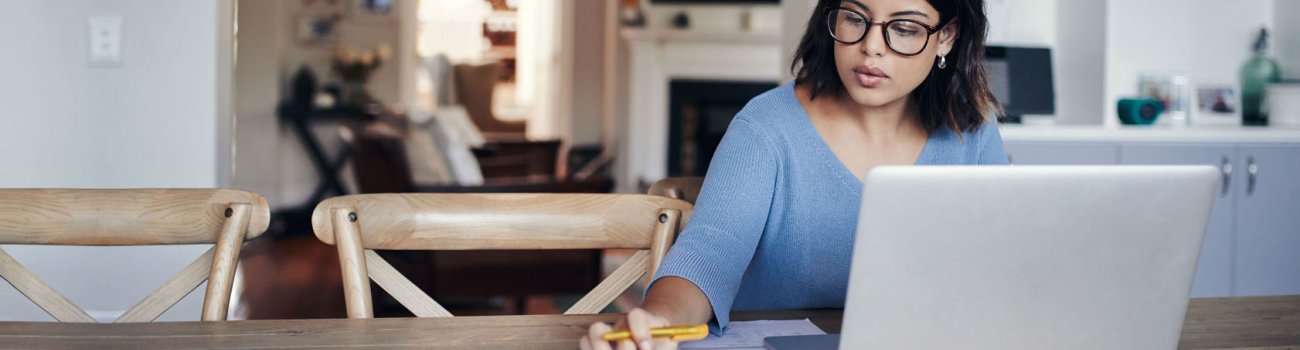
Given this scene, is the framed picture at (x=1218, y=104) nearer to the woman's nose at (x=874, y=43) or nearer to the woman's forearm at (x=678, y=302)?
the woman's nose at (x=874, y=43)

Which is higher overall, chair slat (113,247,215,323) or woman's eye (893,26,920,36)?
woman's eye (893,26,920,36)

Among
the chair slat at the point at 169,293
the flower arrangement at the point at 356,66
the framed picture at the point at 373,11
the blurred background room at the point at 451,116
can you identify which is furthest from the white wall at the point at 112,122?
the framed picture at the point at 373,11

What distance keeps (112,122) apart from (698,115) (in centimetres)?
429

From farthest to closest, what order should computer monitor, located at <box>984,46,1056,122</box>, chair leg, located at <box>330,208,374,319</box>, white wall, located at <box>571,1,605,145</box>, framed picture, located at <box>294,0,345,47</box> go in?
white wall, located at <box>571,1,605,145</box> < framed picture, located at <box>294,0,345,47</box> < computer monitor, located at <box>984,46,1056,122</box> < chair leg, located at <box>330,208,374,319</box>

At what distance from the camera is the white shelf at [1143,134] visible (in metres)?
2.55

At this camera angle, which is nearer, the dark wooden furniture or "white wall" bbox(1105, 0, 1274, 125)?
the dark wooden furniture

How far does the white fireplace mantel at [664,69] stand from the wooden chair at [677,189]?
4564 mm

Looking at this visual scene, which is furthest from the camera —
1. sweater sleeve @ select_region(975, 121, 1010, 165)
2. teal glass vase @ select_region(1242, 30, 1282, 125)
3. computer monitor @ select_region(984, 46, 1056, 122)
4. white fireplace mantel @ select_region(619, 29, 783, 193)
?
white fireplace mantel @ select_region(619, 29, 783, 193)

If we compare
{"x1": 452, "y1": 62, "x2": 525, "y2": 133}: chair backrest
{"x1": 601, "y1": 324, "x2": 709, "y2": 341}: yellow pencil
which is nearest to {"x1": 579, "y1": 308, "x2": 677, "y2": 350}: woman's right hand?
{"x1": 601, "y1": 324, "x2": 709, "y2": 341}: yellow pencil

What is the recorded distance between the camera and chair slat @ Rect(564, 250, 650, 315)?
43.5 inches

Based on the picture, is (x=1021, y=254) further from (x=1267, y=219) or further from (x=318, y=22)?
(x=318, y=22)

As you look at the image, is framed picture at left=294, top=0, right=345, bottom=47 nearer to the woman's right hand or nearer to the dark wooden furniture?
the dark wooden furniture

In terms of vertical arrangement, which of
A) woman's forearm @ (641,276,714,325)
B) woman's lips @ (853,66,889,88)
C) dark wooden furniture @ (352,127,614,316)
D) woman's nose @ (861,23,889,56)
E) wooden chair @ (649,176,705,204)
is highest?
woman's nose @ (861,23,889,56)

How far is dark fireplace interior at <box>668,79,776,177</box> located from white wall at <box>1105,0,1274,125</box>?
3.03 m
